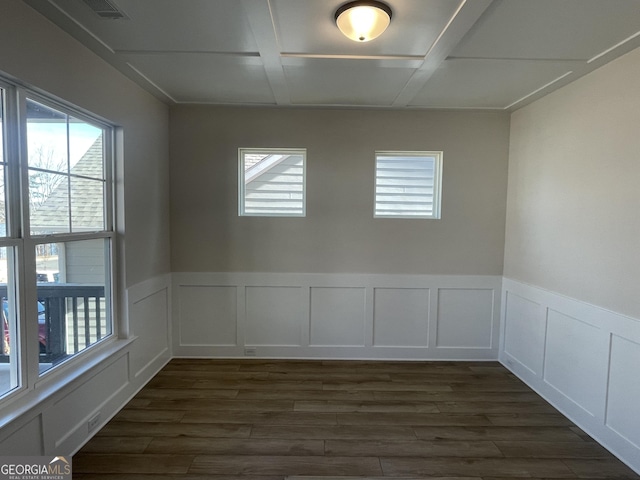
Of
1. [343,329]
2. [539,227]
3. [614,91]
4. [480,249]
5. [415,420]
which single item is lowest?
[415,420]

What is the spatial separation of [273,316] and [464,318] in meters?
2.06

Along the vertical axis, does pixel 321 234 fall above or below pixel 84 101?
below

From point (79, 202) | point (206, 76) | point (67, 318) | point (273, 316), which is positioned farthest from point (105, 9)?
point (273, 316)

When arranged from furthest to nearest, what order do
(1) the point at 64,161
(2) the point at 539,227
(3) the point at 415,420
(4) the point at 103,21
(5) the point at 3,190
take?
1. (2) the point at 539,227
2. (3) the point at 415,420
3. (1) the point at 64,161
4. (4) the point at 103,21
5. (5) the point at 3,190

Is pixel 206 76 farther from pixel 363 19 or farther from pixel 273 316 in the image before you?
pixel 273 316

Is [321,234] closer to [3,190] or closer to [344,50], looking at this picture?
[344,50]

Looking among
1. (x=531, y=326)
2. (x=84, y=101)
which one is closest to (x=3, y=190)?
(x=84, y=101)

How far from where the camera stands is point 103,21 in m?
1.77

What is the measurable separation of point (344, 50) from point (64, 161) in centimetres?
197

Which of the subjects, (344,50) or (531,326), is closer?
(344,50)

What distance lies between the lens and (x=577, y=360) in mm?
2391

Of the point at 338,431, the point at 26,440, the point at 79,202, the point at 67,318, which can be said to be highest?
the point at 79,202

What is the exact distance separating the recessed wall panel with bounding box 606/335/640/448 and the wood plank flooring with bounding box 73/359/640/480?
0.22 meters

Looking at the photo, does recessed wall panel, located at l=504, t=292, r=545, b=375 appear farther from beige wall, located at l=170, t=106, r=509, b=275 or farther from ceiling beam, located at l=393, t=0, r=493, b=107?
ceiling beam, located at l=393, t=0, r=493, b=107
